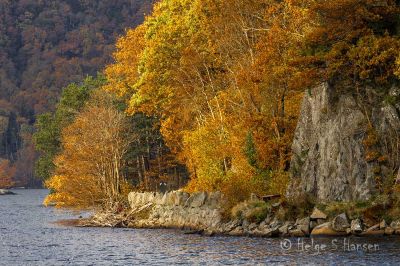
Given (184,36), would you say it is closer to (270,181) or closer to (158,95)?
(158,95)

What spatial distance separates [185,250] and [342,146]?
12.7 m

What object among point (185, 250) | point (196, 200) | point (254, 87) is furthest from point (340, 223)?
point (196, 200)

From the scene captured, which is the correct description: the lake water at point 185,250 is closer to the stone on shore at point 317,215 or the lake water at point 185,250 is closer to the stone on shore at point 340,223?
the stone on shore at point 340,223

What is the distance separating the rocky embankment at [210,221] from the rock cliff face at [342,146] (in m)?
2.46

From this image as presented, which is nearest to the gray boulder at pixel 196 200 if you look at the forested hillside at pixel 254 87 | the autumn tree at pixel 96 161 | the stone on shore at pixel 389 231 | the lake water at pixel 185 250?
the forested hillside at pixel 254 87

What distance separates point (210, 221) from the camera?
6097 centimetres

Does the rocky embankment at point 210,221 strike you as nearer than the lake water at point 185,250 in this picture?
No

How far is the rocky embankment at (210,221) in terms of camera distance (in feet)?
160

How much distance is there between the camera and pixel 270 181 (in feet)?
200

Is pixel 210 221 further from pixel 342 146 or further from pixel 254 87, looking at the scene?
pixel 342 146

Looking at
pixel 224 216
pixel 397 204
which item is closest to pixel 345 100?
pixel 397 204

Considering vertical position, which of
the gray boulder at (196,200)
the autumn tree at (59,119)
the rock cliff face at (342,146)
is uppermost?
the autumn tree at (59,119)

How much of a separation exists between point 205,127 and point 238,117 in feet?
15.1

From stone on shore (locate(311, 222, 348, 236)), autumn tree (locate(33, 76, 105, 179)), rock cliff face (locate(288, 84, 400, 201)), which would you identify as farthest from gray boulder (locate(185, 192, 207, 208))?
autumn tree (locate(33, 76, 105, 179))
